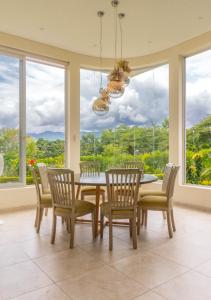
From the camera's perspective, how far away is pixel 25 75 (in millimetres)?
5059

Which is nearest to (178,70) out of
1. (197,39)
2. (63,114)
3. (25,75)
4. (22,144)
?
(197,39)

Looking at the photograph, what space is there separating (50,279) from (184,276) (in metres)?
→ 1.25

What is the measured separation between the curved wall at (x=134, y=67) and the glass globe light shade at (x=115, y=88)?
2.03 meters

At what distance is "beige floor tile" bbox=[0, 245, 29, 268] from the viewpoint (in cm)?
259

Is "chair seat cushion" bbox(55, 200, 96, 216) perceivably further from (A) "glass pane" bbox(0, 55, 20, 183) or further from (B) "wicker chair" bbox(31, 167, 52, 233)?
(A) "glass pane" bbox(0, 55, 20, 183)

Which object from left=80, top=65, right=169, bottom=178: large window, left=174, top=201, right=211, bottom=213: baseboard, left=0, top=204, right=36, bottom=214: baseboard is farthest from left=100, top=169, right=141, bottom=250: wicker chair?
left=80, top=65, right=169, bottom=178: large window

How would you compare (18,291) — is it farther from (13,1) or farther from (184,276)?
(13,1)

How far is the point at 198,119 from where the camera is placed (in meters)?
5.04

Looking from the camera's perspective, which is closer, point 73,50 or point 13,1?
point 13,1

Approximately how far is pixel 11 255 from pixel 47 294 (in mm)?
931

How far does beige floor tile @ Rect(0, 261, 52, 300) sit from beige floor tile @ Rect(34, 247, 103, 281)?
86 mm

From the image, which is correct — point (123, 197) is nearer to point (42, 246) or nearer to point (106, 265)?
point (106, 265)

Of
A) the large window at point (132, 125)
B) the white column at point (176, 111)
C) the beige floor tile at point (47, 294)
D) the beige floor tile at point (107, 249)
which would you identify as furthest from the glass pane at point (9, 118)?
the white column at point (176, 111)

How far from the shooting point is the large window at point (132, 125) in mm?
5727
